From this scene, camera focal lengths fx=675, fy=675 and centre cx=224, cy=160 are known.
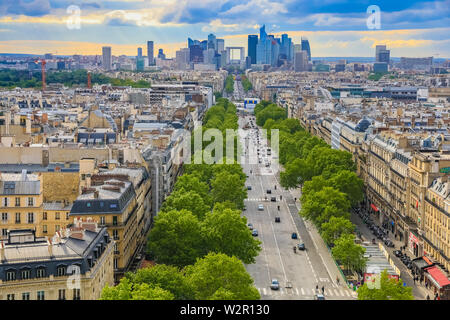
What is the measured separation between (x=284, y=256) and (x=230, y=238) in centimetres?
903

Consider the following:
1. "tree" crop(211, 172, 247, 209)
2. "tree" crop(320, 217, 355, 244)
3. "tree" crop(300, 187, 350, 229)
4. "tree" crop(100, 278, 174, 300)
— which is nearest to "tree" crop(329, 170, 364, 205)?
"tree" crop(300, 187, 350, 229)

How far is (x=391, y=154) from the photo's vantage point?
2685 inches

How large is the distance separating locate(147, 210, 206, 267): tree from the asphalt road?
5.40 m

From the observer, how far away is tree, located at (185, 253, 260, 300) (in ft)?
116

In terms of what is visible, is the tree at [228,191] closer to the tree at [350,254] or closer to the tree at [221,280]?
the tree at [350,254]

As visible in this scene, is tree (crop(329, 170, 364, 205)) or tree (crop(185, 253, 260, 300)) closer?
tree (crop(185, 253, 260, 300))

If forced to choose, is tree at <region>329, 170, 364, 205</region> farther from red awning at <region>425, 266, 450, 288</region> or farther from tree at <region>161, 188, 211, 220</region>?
red awning at <region>425, 266, 450, 288</region>

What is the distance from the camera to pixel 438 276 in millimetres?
46719

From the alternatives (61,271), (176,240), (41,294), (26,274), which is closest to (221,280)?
(61,271)

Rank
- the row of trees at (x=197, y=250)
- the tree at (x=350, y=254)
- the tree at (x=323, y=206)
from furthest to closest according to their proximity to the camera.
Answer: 1. the tree at (x=323, y=206)
2. the tree at (x=350, y=254)
3. the row of trees at (x=197, y=250)

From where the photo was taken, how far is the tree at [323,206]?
59844mm

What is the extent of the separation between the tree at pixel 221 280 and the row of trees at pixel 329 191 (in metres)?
14.8

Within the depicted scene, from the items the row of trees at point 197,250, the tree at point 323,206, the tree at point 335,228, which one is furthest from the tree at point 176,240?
the tree at point 323,206
